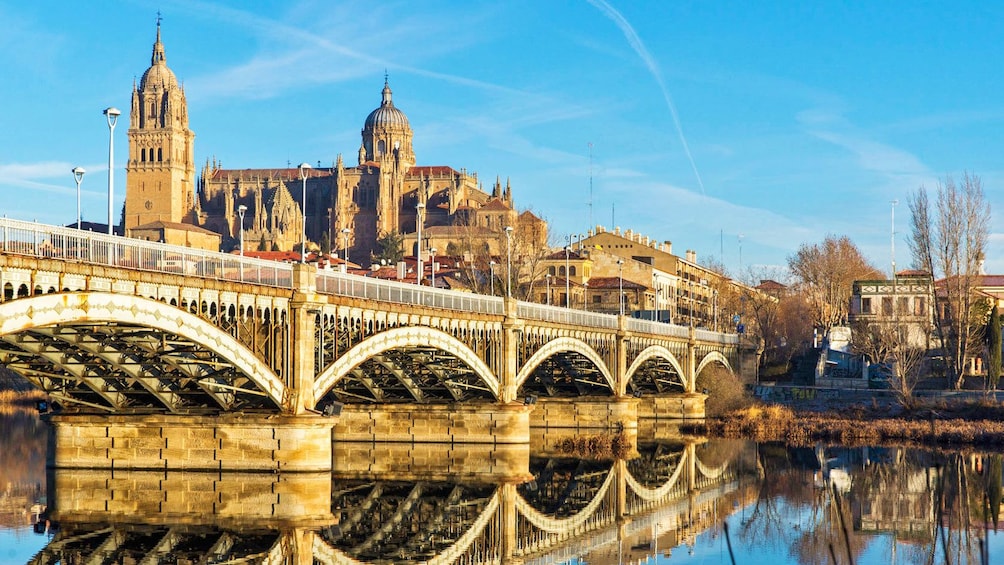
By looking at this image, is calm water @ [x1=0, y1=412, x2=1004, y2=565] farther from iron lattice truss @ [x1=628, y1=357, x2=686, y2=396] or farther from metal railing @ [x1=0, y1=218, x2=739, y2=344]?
iron lattice truss @ [x1=628, y1=357, x2=686, y2=396]

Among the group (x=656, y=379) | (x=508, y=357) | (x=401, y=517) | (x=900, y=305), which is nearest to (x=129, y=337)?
(x=401, y=517)

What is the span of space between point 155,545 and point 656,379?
62329mm

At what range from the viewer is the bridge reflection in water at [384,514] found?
112ft

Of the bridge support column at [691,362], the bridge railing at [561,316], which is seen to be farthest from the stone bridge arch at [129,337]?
the bridge support column at [691,362]

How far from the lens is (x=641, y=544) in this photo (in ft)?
126

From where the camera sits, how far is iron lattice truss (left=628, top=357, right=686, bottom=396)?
9256 cm

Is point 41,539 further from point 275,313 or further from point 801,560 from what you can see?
point 801,560

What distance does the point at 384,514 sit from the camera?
4172 centimetres

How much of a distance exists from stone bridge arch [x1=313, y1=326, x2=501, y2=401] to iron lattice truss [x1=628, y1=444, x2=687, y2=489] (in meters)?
7.68

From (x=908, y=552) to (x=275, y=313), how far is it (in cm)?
2117

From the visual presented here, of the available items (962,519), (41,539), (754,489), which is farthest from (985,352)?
(41,539)

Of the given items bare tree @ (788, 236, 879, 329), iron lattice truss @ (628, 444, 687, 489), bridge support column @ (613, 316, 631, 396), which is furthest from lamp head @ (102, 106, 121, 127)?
bare tree @ (788, 236, 879, 329)

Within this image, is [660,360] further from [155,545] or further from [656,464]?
[155,545]

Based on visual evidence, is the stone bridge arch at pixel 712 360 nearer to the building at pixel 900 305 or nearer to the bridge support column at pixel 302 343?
the building at pixel 900 305
